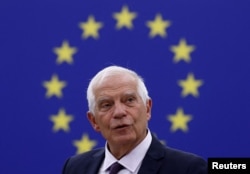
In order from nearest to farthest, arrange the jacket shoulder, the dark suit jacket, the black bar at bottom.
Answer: the black bar at bottom, the dark suit jacket, the jacket shoulder

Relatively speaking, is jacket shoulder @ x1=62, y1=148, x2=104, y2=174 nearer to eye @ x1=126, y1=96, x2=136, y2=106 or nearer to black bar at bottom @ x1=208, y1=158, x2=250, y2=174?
eye @ x1=126, y1=96, x2=136, y2=106

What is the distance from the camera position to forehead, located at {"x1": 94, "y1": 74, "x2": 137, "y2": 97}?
2143mm

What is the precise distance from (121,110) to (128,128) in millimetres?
78

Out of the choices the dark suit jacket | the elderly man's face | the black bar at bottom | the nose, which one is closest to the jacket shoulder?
the dark suit jacket

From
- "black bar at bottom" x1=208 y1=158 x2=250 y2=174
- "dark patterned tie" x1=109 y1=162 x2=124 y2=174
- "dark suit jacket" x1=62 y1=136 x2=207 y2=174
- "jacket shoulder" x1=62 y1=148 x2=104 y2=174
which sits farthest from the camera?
"jacket shoulder" x1=62 y1=148 x2=104 y2=174

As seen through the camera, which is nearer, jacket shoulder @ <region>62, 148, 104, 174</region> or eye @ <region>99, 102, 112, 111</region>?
eye @ <region>99, 102, 112, 111</region>

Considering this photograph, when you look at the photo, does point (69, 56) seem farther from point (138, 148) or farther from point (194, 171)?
point (194, 171)

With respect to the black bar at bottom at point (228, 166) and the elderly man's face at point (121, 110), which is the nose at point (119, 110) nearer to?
the elderly man's face at point (121, 110)

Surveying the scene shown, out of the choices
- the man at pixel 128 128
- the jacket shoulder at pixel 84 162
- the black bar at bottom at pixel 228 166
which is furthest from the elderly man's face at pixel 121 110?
the black bar at bottom at pixel 228 166

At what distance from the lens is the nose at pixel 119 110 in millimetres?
2111

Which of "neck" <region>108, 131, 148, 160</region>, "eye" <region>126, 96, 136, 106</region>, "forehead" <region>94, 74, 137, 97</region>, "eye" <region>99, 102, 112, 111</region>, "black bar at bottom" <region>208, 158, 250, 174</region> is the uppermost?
"forehead" <region>94, 74, 137, 97</region>

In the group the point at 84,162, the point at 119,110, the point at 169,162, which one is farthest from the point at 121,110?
the point at 84,162

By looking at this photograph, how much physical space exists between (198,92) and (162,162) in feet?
3.37

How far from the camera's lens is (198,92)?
3.06m
